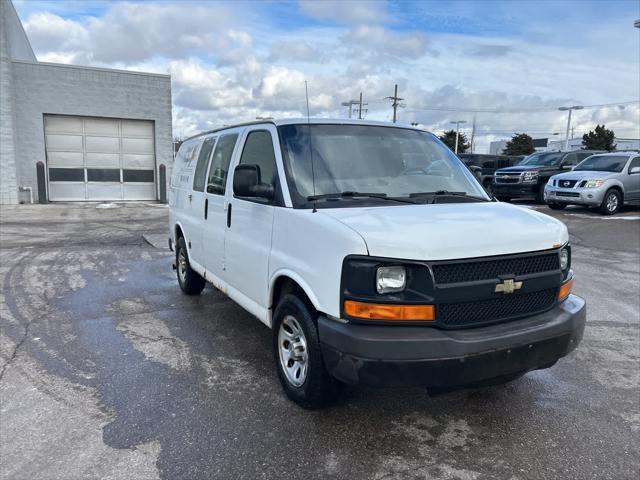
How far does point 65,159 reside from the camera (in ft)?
65.0

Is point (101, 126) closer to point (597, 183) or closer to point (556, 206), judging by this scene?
point (556, 206)

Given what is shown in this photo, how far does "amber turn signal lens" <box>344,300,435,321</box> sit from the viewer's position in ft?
9.81

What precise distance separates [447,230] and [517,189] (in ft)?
53.9

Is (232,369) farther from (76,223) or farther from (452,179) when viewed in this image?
(76,223)

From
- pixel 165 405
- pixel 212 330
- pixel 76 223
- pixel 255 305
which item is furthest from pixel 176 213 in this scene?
pixel 76 223

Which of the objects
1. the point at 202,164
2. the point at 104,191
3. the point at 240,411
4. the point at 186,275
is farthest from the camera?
the point at 104,191

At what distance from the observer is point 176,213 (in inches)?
264

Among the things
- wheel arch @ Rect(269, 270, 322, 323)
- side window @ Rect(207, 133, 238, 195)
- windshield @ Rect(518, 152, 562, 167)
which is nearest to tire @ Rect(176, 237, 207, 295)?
side window @ Rect(207, 133, 238, 195)

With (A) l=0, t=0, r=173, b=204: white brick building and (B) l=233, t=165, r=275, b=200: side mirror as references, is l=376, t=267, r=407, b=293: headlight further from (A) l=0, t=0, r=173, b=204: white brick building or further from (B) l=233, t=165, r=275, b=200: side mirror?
(A) l=0, t=0, r=173, b=204: white brick building

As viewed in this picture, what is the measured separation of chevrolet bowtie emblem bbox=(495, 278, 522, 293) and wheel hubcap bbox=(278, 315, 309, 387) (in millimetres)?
1267

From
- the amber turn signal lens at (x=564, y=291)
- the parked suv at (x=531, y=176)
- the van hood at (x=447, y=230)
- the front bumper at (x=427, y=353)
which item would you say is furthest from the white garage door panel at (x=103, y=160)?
the amber turn signal lens at (x=564, y=291)

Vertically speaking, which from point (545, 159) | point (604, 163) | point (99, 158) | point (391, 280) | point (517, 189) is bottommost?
point (517, 189)

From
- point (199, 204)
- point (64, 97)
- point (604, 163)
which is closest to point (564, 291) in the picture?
point (199, 204)

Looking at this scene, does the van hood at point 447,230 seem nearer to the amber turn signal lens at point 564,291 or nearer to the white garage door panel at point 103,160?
the amber turn signal lens at point 564,291
